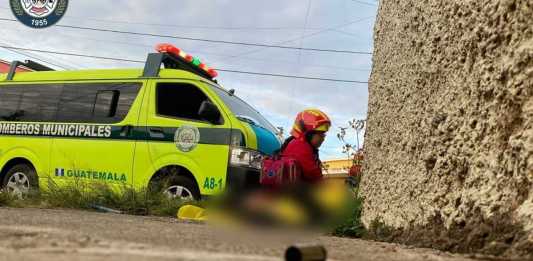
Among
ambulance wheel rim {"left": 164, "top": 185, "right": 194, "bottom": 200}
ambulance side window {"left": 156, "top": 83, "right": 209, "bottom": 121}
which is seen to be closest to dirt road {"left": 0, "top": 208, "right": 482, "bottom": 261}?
ambulance wheel rim {"left": 164, "top": 185, "right": 194, "bottom": 200}

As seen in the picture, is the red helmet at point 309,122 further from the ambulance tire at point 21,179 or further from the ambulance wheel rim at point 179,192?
the ambulance tire at point 21,179

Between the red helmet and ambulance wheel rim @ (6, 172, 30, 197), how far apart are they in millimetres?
4199

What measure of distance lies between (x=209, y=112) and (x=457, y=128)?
10.9ft

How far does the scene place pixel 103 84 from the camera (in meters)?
6.93

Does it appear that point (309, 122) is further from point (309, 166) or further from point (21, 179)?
point (21, 179)

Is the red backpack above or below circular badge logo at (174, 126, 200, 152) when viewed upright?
below

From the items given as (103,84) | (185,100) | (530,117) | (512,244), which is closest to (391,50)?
(530,117)

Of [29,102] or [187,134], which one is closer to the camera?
[187,134]

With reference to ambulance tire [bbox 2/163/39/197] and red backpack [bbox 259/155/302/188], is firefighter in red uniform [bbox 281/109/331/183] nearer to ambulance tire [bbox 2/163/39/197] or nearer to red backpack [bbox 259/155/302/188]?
red backpack [bbox 259/155/302/188]

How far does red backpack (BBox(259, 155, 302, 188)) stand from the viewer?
4176mm

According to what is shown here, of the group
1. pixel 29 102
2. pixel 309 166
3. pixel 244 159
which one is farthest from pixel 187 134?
pixel 29 102

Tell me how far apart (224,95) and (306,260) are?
4.83 meters

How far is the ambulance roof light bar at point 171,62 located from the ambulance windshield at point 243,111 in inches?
33.0

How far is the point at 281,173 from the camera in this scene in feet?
13.7
